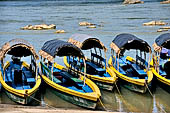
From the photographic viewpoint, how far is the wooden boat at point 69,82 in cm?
1585

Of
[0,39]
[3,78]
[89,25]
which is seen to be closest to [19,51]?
[3,78]

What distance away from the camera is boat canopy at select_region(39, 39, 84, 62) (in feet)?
57.9

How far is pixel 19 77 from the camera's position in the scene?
18391 mm

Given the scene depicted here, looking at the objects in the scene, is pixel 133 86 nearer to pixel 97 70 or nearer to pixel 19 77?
pixel 97 70

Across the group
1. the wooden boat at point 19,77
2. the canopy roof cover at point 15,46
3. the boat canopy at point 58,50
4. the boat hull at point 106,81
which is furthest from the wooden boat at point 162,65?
the canopy roof cover at point 15,46

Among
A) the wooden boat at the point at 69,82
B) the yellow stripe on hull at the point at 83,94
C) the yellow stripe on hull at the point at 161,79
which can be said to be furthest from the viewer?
the yellow stripe on hull at the point at 161,79

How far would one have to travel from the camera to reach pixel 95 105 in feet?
51.4

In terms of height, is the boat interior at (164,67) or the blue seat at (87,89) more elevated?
the boat interior at (164,67)

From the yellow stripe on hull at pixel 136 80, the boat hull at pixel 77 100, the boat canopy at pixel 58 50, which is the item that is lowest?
the boat hull at pixel 77 100

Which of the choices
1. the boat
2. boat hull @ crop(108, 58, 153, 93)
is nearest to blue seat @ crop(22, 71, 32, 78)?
the boat

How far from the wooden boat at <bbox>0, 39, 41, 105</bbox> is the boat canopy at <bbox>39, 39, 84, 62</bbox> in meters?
0.68

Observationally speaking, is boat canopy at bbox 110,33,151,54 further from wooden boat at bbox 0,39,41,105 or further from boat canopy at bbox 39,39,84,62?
wooden boat at bbox 0,39,41,105

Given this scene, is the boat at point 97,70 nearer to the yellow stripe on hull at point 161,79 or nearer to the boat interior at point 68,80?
the boat interior at point 68,80

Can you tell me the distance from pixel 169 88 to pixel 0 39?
23513 millimetres
